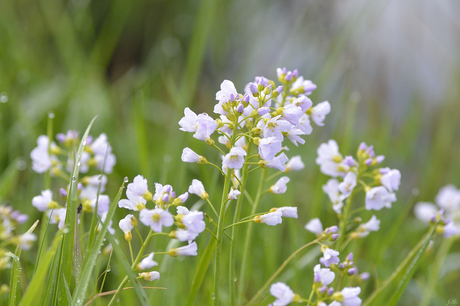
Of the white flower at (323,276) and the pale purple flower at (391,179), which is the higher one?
the pale purple flower at (391,179)

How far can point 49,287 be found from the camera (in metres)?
1.09

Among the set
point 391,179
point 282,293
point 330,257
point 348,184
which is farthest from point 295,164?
point 282,293

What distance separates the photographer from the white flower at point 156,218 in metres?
0.89

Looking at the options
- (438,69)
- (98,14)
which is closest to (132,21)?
(98,14)

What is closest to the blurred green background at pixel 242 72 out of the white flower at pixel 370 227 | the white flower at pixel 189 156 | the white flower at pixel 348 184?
the white flower at pixel 370 227

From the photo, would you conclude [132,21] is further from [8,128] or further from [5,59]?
[8,128]

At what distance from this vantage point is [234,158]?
1001mm

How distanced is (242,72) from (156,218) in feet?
8.00

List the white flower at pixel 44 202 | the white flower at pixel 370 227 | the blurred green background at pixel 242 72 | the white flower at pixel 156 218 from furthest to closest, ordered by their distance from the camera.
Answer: the blurred green background at pixel 242 72 < the white flower at pixel 370 227 < the white flower at pixel 44 202 < the white flower at pixel 156 218

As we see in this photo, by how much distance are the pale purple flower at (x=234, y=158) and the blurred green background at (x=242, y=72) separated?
4.50ft

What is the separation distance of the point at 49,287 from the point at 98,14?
12.8 feet

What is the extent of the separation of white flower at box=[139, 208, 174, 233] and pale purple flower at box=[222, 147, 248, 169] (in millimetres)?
173

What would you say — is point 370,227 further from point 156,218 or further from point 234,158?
point 156,218

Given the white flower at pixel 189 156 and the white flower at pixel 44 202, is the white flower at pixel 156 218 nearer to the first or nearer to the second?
the white flower at pixel 189 156
